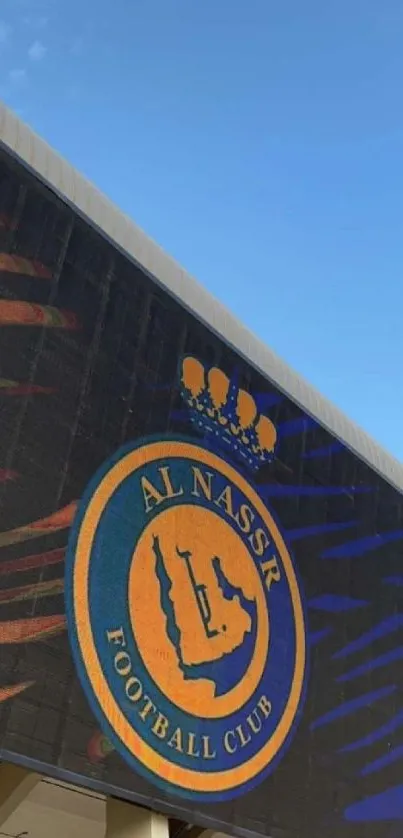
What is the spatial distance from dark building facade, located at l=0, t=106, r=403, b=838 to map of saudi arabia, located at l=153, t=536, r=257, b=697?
0.07 feet

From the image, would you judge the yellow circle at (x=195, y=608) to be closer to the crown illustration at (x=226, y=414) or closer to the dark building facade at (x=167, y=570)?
the dark building facade at (x=167, y=570)

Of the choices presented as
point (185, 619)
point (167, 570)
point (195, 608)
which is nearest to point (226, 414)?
point (167, 570)

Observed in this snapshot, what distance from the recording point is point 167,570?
854cm

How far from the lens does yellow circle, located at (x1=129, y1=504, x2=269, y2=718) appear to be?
8109mm

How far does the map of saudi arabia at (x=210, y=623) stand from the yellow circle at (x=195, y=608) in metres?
0.01

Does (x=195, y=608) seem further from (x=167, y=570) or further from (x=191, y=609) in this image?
(x=167, y=570)

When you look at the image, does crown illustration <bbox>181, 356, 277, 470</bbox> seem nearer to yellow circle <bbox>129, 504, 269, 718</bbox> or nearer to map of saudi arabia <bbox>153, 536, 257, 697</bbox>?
yellow circle <bbox>129, 504, 269, 718</bbox>

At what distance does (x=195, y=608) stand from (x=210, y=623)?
0.24 metres

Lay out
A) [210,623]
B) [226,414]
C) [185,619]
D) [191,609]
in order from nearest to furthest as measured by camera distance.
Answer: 1. [185,619]
2. [191,609]
3. [210,623]
4. [226,414]

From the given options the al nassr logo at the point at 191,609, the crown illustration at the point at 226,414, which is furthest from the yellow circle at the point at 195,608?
the crown illustration at the point at 226,414

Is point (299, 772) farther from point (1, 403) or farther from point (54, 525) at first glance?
point (1, 403)

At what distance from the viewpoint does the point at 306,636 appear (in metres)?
9.98

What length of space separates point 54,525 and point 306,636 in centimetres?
367

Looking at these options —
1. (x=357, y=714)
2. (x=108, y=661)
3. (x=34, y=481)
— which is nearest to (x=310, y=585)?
(x=357, y=714)
